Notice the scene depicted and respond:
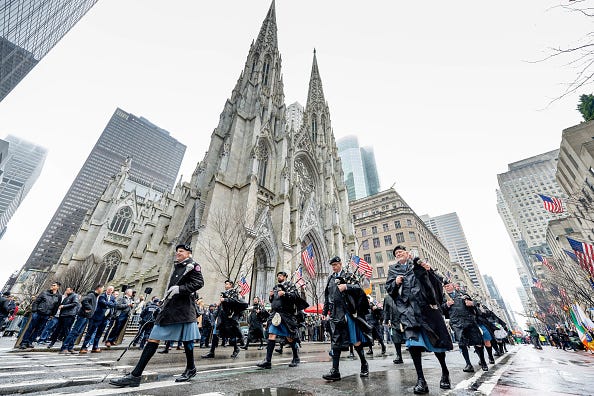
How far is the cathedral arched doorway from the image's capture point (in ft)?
64.2

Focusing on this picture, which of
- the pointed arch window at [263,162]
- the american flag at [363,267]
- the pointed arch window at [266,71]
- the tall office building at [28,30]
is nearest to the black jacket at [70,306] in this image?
the american flag at [363,267]

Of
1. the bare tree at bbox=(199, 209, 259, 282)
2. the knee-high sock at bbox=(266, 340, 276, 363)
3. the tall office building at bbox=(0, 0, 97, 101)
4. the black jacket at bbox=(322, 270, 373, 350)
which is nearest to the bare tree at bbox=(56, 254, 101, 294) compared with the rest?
the bare tree at bbox=(199, 209, 259, 282)

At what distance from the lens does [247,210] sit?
18266mm

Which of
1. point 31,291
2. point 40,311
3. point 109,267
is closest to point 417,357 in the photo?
point 40,311

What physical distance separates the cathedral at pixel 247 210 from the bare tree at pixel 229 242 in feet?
0.24

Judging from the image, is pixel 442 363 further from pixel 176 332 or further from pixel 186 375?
pixel 176 332

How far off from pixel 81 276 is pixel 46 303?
24.5 meters

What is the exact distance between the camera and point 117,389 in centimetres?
280

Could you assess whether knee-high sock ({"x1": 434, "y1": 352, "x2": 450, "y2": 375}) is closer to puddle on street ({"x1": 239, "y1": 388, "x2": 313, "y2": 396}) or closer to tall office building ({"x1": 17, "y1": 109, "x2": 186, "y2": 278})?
puddle on street ({"x1": 239, "y1": 388, "x2": 313, "y2": 396})

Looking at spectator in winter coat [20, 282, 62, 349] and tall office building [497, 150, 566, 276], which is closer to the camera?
spectator in winter coat [20, 282, 62, 349]

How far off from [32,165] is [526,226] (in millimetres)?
227734

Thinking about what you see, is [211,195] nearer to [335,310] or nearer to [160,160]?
[335,310]

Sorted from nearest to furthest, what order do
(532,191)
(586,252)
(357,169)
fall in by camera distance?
(586,252)
(532,191)
(357,169)

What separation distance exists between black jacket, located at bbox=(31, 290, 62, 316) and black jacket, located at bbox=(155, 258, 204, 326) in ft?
26.2
